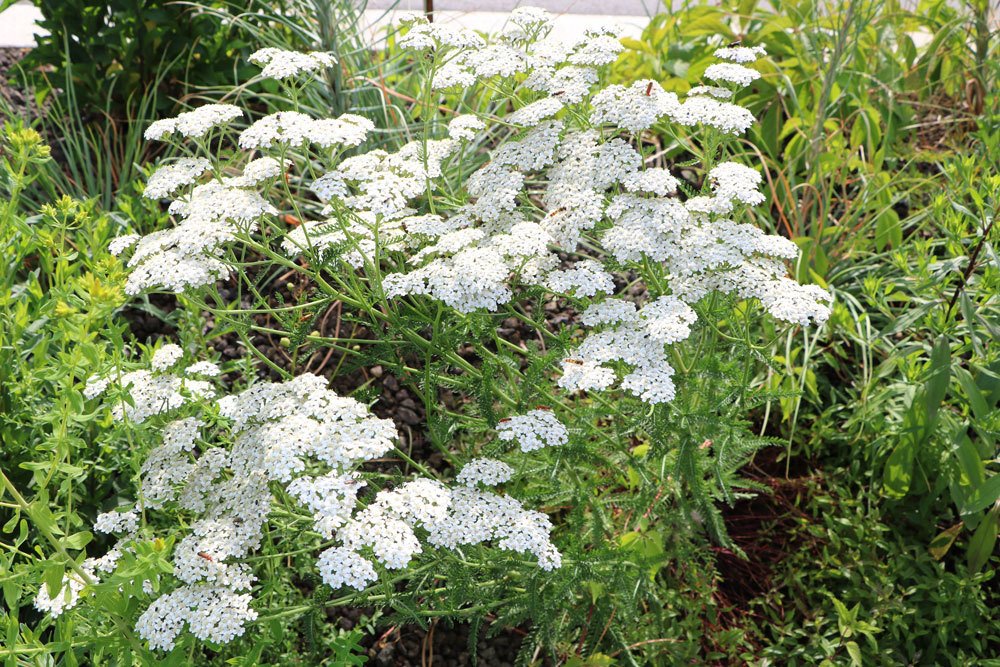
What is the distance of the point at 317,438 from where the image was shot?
216 cm

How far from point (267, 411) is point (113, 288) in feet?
1.46

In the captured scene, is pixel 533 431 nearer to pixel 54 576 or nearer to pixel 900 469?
pixel 54 576

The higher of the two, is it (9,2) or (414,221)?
(9,2)

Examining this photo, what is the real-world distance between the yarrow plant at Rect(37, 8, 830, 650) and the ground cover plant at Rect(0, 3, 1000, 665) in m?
0.01

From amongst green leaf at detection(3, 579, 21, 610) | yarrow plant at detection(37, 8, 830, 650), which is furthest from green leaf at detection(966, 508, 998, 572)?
green leaf at detection(3, 579, 21, 610)

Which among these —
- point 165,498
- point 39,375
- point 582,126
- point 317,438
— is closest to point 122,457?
point 39,375

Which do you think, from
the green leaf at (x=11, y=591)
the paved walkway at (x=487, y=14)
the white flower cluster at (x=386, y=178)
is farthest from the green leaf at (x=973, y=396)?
the paved walkway at (x=487, y=14)

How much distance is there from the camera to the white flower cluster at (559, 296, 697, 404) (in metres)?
2.29

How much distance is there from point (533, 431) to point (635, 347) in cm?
32

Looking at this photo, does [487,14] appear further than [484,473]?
Yes

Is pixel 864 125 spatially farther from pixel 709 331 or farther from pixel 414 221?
pixel 414 221

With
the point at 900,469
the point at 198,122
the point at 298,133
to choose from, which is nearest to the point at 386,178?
the point at 298,133

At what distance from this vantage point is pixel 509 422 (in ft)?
7.75

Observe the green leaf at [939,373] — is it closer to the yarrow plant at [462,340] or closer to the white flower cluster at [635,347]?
the yarrow plant at [462,340]
